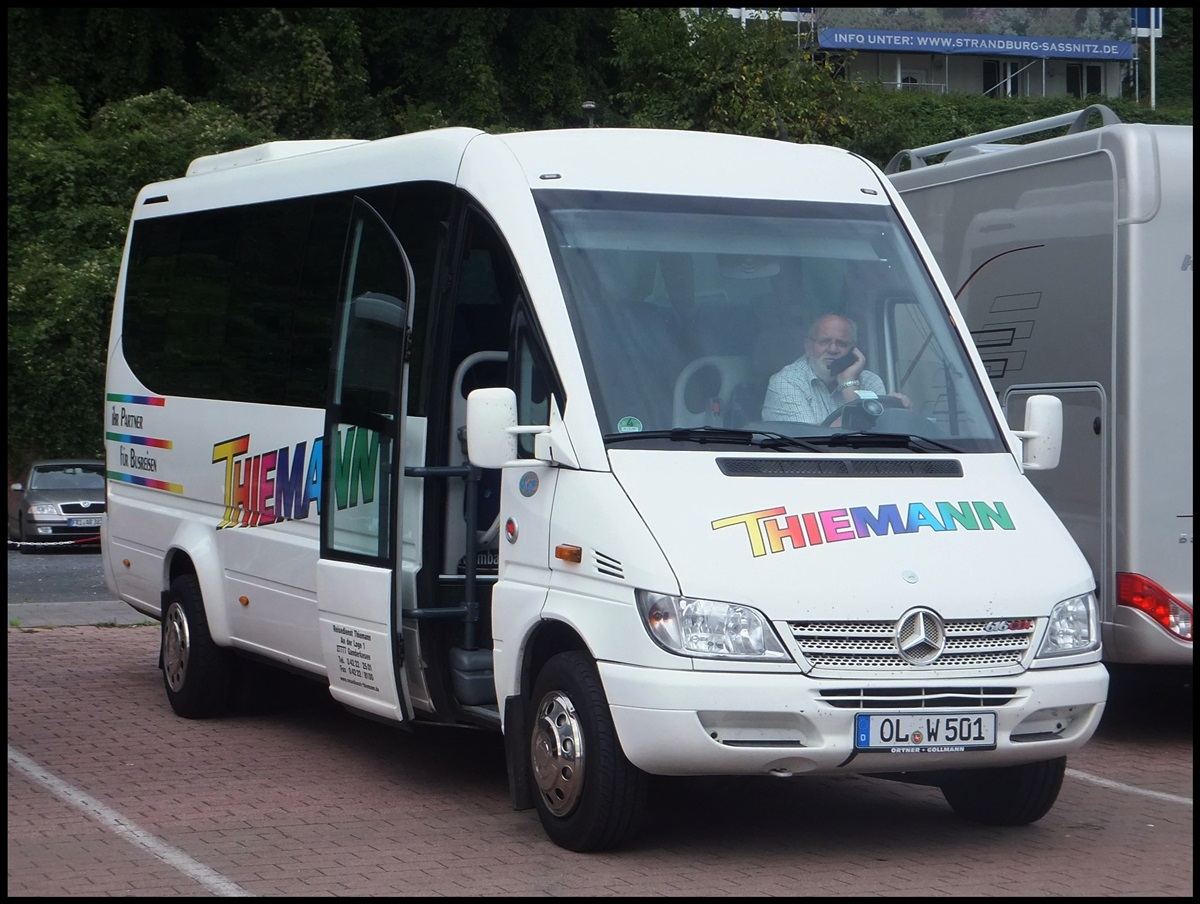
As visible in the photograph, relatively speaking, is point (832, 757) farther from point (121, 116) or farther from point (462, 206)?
point (121, 116)

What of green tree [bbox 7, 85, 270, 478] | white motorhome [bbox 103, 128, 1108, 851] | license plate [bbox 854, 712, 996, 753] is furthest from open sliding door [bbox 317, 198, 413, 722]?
green tree [bbox 7, 85, 270, 478]

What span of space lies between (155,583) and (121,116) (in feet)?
79.1

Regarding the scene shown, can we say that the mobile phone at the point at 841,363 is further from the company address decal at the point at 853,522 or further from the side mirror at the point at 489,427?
the side mirror at the point at 489,427

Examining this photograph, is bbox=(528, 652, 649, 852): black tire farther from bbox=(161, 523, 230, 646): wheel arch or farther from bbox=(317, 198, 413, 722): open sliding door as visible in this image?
bbox=(161, 523, 230, 646): wheel arch

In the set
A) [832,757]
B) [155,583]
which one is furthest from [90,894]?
[155,583]

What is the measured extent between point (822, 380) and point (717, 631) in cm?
141

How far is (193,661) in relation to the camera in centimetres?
1043

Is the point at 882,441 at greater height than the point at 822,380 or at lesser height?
lesser

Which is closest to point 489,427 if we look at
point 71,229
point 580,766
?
point 580,766

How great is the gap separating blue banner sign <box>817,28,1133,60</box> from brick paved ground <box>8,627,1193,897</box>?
230 feet

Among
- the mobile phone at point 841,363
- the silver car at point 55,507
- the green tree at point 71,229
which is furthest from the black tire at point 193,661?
the green tree at point 71,229

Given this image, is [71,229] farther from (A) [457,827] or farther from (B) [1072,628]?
(B) [1072,628]

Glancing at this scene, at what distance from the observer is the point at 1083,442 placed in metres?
9.78

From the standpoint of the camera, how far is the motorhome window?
23.8ft
